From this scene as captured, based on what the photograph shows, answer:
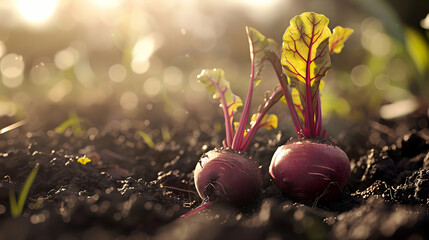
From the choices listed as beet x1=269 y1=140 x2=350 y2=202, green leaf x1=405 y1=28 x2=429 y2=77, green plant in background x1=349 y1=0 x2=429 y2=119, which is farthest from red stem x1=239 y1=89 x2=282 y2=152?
green leaf x1=405 y1=28 x2=429 y2=77

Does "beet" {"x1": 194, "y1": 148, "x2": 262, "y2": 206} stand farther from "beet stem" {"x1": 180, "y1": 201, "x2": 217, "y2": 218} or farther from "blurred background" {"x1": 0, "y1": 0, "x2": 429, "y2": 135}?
"blurred background" {"x1": 0, "y1": 0, "x2": 429, "y2": 135}

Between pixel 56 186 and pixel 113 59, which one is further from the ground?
pixel 113 59

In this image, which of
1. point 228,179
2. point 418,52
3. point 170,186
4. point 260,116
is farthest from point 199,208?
point 418,52

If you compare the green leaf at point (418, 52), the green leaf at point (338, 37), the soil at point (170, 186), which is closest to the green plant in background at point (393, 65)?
the green leaf at point (418, 52)

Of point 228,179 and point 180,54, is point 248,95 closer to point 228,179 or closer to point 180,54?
point 228,179

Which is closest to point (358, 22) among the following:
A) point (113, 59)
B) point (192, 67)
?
point (192, 67)

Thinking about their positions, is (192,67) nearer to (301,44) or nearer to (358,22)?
(358,22)

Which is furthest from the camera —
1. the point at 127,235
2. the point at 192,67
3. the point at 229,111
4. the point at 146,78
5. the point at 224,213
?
the point at 192,67
